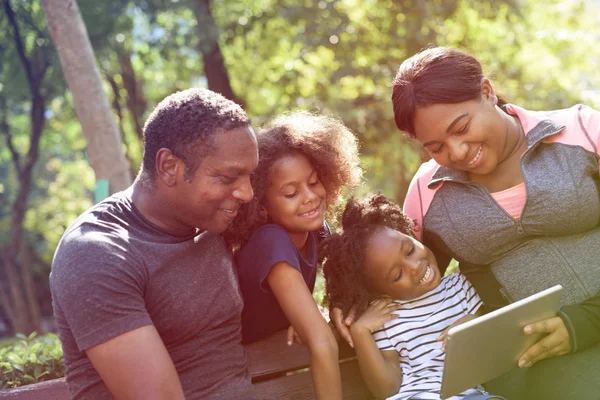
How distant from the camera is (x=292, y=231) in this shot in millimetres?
3270

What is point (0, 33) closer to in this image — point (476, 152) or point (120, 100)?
point (120, 100)

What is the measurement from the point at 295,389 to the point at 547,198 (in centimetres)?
147

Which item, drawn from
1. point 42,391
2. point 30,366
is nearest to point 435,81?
point 42,391

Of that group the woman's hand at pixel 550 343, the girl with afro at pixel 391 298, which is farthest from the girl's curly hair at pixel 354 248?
the woman's hand at pixel 550 343

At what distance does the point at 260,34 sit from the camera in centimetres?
1098

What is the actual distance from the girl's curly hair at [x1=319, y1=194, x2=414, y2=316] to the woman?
285mm

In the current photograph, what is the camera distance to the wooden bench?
3.11 metres

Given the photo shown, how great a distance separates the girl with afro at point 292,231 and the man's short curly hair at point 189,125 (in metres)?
0.47

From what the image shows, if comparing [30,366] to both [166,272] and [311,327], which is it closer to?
[166,272]

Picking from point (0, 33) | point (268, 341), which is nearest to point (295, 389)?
point (268, 341)

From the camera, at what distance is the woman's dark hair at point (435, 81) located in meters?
3.08

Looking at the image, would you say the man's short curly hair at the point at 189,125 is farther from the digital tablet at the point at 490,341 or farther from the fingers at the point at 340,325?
the digital tablet at the point at 490,341

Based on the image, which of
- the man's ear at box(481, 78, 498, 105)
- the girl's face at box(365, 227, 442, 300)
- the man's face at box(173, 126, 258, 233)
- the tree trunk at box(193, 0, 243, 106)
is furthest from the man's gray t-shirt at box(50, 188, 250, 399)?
the tree trunk at box(193, 0, 243, 106)

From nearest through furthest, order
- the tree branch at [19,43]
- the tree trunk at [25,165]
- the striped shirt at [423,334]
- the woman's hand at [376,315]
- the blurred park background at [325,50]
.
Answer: the striped shirt at [423,334]
the woman's hand at [376,315]
the blurred park background at [325,50]
the tree branch at [19,43]
the tree trunk at [25,165]
